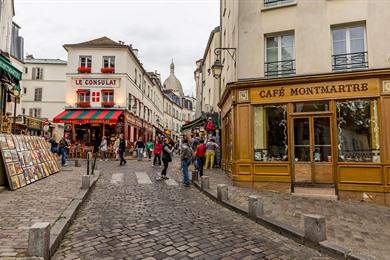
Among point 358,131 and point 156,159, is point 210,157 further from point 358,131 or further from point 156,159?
point 358,131

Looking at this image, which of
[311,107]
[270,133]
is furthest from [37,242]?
[311,107]

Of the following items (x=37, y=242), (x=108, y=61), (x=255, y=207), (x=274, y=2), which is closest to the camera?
(x=37, y=242)

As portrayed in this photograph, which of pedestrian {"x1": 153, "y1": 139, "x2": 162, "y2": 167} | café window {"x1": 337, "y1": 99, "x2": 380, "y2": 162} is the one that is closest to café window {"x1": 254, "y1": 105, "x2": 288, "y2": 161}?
A: café window {"x1": 337, "y1": 99, "x2": 380, "y2": 162}

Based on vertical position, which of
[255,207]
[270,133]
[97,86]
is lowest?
[255,207]

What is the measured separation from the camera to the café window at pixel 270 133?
10.5 meters

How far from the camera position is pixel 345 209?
7.91 metres

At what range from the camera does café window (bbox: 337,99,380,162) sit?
947 centimetres

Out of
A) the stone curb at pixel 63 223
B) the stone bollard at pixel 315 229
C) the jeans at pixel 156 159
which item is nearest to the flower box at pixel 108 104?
→ the jeans at pixel 156 159

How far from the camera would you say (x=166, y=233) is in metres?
5.46

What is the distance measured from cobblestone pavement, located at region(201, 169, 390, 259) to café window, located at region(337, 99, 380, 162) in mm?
1483

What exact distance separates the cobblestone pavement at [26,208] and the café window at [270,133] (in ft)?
19.1

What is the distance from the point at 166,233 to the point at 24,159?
6.76m

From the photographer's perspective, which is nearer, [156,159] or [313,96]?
[313,96]

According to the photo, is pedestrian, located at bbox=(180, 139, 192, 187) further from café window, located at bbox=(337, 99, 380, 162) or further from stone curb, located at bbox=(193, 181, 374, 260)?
café window, located at bbox=(337, 99, 380, 162)
